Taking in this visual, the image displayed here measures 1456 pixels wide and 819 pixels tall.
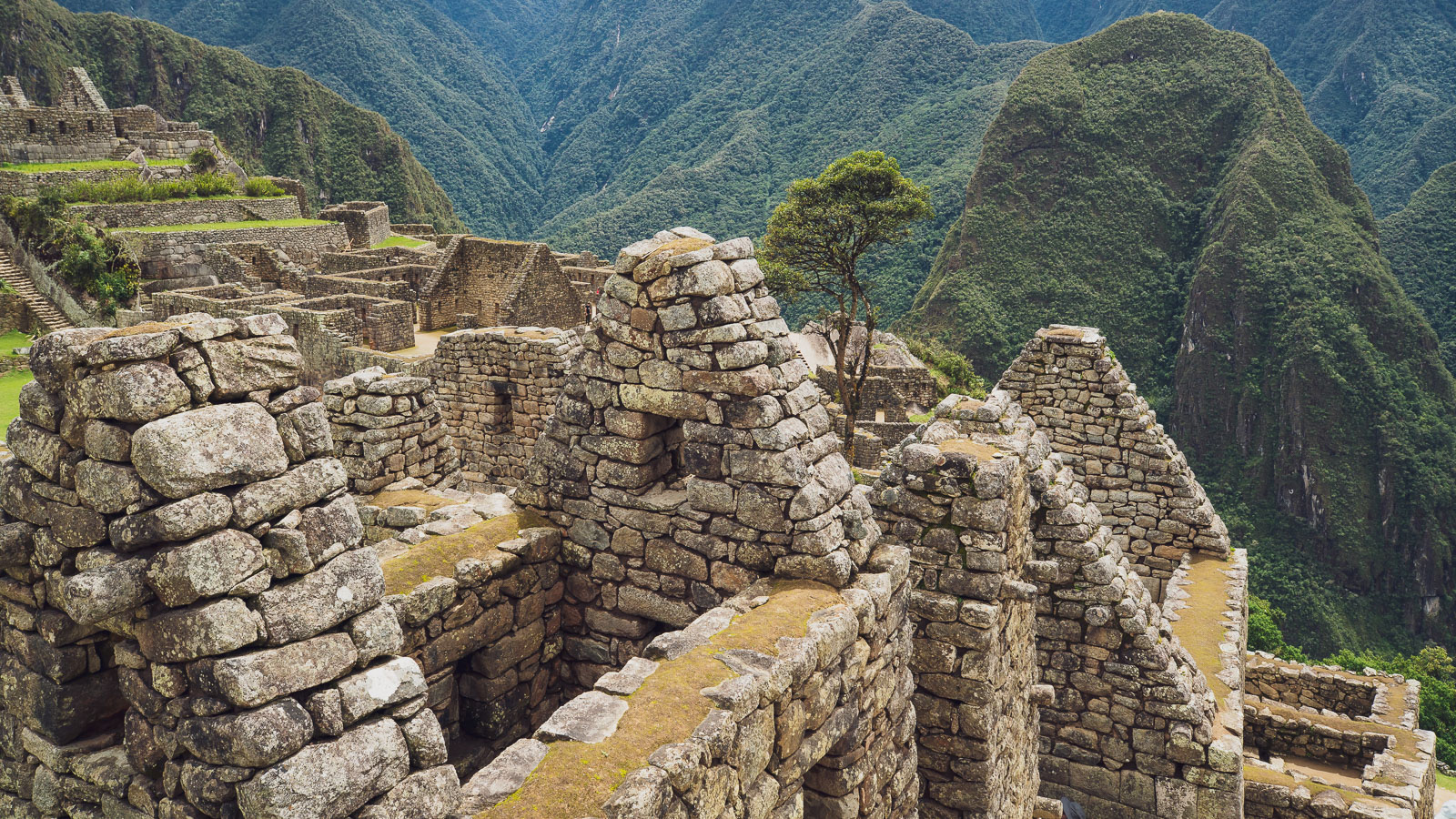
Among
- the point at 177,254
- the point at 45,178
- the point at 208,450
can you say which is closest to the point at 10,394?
the point at 208,450

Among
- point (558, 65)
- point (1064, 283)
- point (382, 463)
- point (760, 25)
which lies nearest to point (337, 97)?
point (558, 65)

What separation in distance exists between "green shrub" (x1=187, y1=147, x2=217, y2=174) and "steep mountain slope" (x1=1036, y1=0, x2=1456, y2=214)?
5033 inches

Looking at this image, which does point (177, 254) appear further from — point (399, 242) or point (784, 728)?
point (784, 728)

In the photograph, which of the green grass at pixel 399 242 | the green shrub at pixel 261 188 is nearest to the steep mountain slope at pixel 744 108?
the green grass at pixel 399 242

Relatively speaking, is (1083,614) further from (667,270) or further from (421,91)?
(421,91)

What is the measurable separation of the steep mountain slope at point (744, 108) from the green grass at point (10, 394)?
6901 centimetres

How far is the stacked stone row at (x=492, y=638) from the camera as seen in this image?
14.4 ft

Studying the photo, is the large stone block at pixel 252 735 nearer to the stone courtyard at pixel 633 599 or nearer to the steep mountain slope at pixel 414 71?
the stone courtyard at pixel 633 599

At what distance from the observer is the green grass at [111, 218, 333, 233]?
87.3 ft

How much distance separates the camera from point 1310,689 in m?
11.2

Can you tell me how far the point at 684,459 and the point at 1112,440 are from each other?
5.91 meters

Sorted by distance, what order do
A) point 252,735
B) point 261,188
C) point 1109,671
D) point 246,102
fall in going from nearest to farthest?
point 252,735 < point 1109,671 < point 261,188 < point 246,102

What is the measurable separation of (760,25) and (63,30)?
9797 cm

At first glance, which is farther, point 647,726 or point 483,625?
point 483,625
